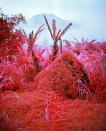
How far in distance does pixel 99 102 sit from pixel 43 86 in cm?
62

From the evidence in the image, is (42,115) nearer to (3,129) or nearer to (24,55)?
(3,129)

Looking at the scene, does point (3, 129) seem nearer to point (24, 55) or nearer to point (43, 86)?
point (43, 86)

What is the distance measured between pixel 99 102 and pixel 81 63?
2.20ft

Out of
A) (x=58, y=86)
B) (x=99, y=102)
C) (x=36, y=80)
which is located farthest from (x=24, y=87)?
(x=99, y=102)

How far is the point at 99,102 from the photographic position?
11.9 feet

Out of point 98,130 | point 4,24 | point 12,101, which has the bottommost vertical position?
point 98,130

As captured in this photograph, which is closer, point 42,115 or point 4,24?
point 42,115

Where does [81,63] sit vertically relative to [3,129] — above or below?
above

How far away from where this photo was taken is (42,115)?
122 inches

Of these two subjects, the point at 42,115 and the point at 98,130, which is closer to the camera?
the point at 98,130

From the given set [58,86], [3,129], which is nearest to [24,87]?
[58,86]

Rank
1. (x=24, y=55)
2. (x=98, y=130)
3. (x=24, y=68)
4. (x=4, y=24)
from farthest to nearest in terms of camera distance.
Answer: (x=4, y=24) → (x=24, y=55) → (x=24, y=68) → (x=98, y=130)

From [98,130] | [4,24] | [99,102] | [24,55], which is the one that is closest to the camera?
[98,130]

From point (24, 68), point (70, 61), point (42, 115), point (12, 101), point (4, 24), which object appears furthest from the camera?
point (4, 24)
